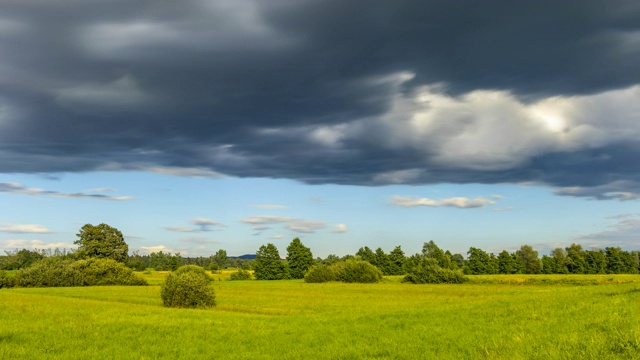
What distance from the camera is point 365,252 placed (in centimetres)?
17862

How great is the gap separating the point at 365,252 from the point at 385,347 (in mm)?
160789

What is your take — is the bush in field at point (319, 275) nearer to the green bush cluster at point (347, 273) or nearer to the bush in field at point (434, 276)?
the green bush cluster at point (347, 273)

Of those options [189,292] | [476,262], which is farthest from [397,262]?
[189,292]

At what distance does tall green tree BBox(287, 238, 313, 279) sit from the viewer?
146 m

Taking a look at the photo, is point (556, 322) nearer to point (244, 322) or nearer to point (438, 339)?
point (438, 339)

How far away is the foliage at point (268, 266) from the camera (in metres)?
145

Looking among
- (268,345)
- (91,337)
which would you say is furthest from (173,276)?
(268,345)

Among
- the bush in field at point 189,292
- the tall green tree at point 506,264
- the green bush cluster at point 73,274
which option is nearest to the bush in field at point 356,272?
the green bush cluster at point 73,274

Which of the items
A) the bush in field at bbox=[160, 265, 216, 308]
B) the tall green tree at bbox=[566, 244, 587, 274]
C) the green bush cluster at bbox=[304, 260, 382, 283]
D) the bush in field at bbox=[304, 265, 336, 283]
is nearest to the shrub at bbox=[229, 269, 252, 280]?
the green bush cluster at bbox=[304, 260, 382, 283]

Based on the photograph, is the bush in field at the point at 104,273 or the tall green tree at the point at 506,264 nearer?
the bush in field at the point at 104,273

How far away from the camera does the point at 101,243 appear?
4715 inches

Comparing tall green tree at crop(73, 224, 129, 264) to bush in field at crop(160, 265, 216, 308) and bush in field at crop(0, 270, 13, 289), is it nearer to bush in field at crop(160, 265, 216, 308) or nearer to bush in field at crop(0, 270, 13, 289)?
bush in field at crop(0, 270, 13, 289)

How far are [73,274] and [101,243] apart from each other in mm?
21906

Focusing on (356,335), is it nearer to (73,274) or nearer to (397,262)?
(73,274)
